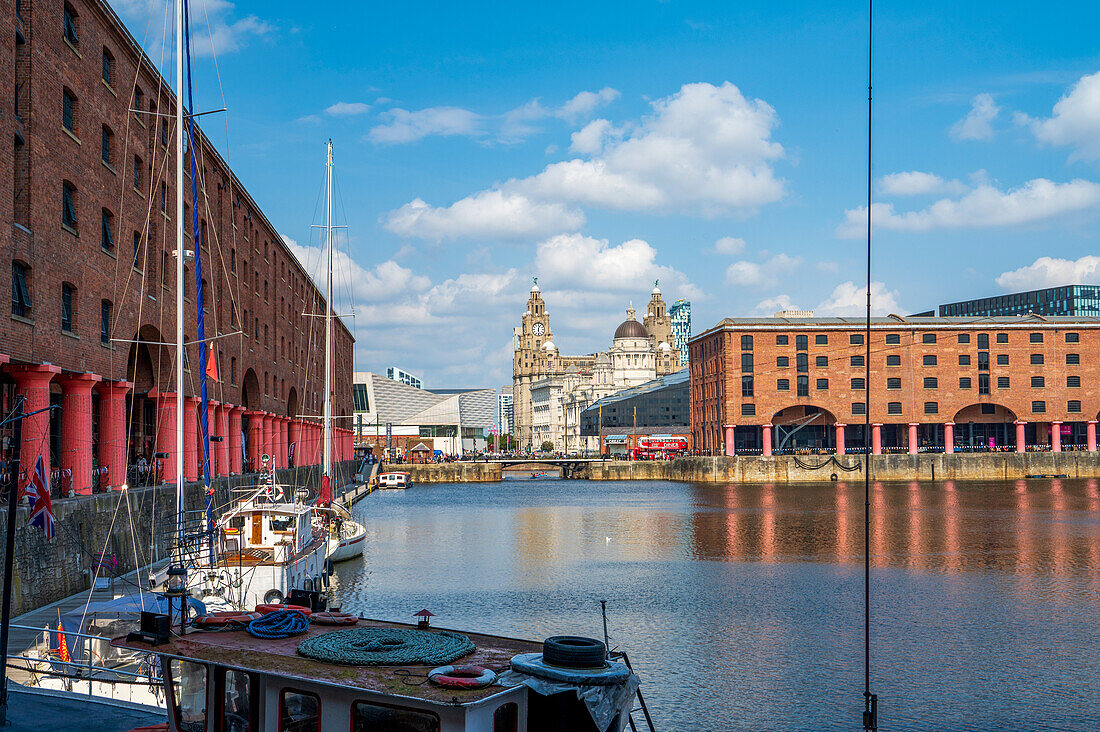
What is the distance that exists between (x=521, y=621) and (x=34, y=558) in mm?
16037

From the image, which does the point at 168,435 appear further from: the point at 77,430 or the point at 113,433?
the point at 77,430

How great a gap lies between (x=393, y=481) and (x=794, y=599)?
118 m

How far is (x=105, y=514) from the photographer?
36.0 meters

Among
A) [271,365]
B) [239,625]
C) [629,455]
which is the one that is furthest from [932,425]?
[239,625]

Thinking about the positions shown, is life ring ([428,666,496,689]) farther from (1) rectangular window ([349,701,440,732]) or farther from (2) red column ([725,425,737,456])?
(2) red column ([725,425,737,456])

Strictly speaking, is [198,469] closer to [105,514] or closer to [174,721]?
[105,514]

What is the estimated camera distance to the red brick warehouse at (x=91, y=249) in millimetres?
35031

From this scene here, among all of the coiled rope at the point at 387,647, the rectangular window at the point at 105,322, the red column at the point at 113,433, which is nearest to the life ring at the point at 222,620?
the coiled rope at the point at 387,647

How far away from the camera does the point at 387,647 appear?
13.8 meters

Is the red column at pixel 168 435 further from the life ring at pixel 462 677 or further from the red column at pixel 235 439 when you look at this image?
the life ring at pixel 462 677

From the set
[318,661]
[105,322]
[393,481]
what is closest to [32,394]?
[105,322]

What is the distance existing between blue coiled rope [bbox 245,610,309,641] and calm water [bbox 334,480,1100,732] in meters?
11.7

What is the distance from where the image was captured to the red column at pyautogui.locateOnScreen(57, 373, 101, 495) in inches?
1475

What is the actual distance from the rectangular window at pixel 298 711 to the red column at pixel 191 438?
141 ft
